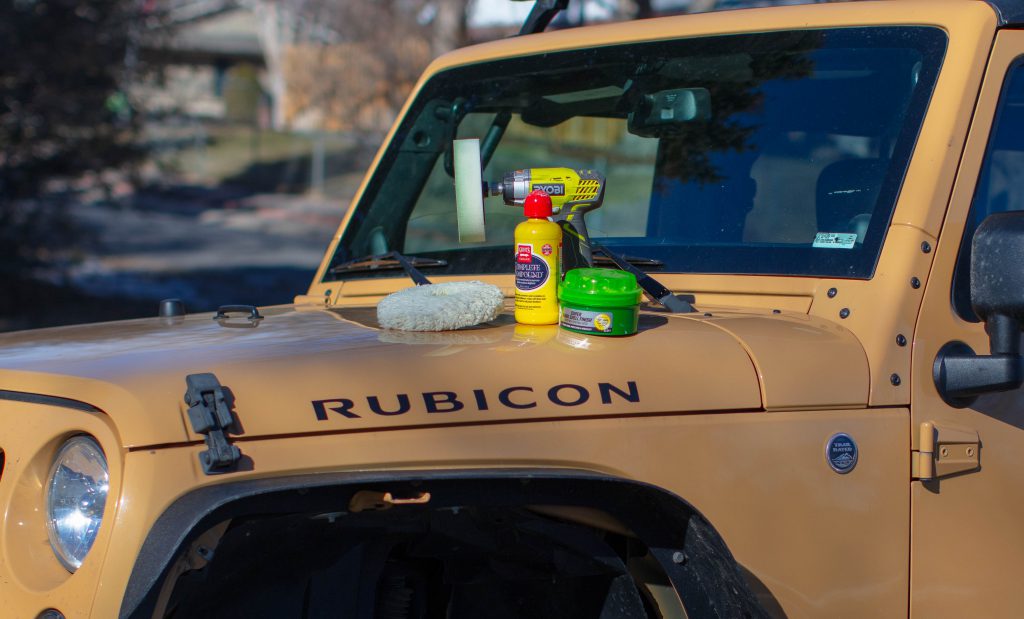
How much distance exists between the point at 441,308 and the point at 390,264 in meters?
0.72

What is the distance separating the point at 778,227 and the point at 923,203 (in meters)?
0.35

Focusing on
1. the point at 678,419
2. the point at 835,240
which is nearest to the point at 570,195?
the point at 835,240

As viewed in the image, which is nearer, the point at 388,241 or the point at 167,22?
the point at 388,241

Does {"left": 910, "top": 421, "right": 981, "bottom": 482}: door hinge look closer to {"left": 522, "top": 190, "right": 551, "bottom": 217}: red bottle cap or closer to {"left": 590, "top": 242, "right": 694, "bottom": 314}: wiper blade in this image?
{"left": 590, "top": 242, "right": 694, "bottom": 314}: wiper blade

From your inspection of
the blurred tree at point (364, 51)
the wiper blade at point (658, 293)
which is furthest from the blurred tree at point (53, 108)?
the wiper blade at point (658, 293)

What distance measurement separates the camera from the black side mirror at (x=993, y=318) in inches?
78.9

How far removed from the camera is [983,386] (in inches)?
84.4

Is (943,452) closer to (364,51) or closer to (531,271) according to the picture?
(531,271)

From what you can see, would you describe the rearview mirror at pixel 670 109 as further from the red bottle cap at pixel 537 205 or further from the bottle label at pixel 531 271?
the bottle label at pixel 531 271

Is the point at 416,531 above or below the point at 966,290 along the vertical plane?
below

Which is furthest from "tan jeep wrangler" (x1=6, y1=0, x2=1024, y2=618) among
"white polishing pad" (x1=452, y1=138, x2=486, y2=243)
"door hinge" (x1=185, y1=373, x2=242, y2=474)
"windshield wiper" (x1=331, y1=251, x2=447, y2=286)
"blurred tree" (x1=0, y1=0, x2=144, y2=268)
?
"blurred tree" (x1=0, y1=0, x2=144, y2=268)

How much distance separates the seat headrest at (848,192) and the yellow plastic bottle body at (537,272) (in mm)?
589

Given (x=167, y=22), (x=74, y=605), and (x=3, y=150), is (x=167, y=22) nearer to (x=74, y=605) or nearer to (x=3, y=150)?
(x=3, y=150)

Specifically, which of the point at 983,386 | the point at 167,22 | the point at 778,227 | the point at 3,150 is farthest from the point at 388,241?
the point at 167,22
